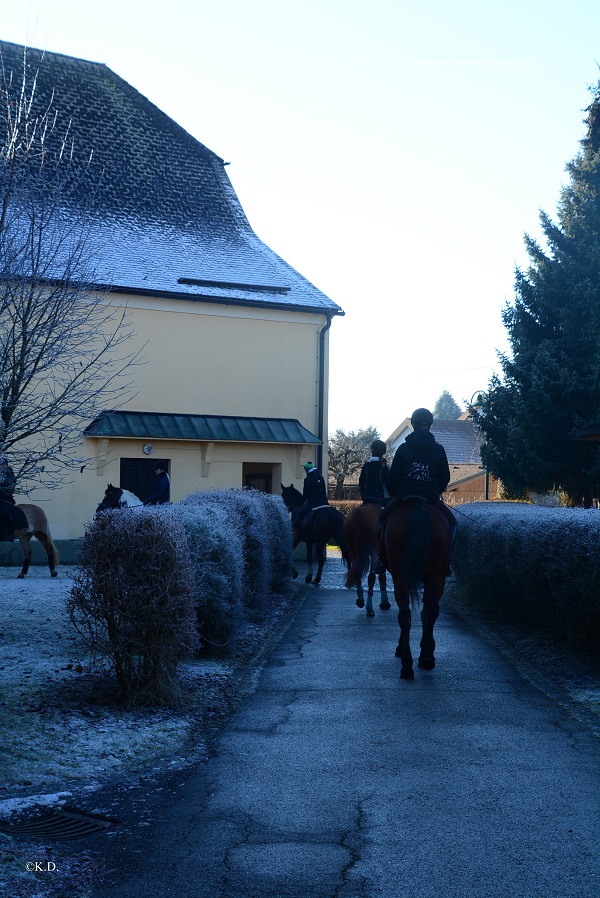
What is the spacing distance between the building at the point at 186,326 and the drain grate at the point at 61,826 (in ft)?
59.1

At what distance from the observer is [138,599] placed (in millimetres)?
7730

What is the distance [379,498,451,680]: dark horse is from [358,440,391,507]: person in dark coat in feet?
15.2

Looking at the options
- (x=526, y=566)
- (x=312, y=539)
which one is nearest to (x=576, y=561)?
(x=526, y=566)

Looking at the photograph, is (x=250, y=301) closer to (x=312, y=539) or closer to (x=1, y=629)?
(x=312, y=539)

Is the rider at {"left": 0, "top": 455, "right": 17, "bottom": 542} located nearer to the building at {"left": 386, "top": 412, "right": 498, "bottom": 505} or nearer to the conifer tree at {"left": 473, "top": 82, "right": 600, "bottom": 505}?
the conifer tree at {"left": 473, "top": 82, "right": 600, "bottom": 505}

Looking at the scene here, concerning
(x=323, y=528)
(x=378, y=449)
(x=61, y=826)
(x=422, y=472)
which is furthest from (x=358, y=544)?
(x=61, y=826)

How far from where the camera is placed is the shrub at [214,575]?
993cm

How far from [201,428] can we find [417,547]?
16032mm

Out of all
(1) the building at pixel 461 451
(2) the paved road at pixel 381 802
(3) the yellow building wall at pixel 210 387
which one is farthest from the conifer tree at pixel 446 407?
(2) the paved road at pixel 381 802

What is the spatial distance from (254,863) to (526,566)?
286 inches

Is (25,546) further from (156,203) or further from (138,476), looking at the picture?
(156,203)

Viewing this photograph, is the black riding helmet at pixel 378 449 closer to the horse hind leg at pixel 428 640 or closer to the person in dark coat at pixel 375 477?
the person in dark coat at pixel 375 477

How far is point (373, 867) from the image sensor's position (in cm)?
450

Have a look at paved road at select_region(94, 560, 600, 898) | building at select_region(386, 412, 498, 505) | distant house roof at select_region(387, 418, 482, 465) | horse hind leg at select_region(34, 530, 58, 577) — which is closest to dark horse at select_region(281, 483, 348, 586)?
horse hind leg at select_region(34, 530, 58, 577)
